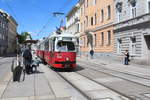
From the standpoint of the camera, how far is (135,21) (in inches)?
949

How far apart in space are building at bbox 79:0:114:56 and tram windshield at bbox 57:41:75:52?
47.1ft

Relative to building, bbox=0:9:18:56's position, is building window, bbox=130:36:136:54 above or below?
below

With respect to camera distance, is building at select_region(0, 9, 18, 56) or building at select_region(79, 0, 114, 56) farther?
building at select_region(0, 9, 18, 56)

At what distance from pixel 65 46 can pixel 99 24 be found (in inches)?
805

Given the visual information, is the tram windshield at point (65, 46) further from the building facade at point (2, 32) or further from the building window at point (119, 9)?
the building facade at point (2, 32)

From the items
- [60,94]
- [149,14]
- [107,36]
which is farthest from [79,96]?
[107,36]

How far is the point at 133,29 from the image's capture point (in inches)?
974

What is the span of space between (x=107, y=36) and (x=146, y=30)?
10.9m

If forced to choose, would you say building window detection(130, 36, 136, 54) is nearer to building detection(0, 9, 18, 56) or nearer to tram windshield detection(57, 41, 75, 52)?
tram windshield detection(57, 41, 75, 52)

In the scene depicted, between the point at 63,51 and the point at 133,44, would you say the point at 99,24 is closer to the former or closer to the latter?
the point at 133,44

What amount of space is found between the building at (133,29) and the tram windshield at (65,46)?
857cm

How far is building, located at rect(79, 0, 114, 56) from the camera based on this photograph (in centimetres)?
3194

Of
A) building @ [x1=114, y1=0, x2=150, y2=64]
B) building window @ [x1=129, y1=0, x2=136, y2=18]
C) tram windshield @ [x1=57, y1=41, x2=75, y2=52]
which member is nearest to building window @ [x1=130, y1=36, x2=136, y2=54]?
building @ [x1=114, y1=0, x2=150, y2=64]

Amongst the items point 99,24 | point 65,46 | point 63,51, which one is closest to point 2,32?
point 99,24
